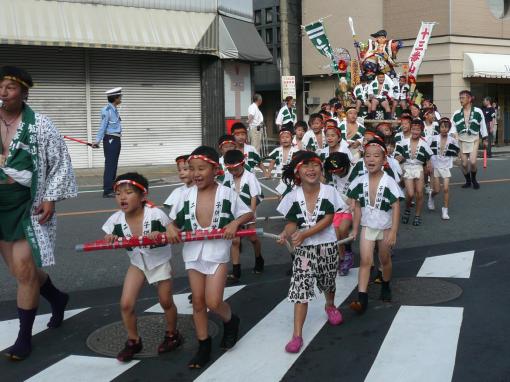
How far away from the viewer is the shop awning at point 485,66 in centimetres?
2494

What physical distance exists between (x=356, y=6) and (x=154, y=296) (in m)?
24.9

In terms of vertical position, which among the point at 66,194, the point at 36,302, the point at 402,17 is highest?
the point at 402,17

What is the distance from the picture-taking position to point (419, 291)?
5.93 meters

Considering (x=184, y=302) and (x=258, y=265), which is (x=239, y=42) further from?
(x=184, y=302)

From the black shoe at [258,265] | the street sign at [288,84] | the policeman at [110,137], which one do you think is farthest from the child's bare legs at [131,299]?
the street sign at [288,84]

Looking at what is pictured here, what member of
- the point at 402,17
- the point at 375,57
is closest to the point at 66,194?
the point at 375,57

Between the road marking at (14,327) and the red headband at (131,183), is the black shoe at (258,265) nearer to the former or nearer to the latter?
the road marking at (14,327)

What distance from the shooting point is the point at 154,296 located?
6.12 meters

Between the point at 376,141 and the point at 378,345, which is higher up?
the point at 376,141

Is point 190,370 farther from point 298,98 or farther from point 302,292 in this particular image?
point 298,98

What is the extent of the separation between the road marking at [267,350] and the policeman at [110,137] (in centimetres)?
732

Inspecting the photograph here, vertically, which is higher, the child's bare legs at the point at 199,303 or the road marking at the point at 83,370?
the child's bare legs at the point at 199,303

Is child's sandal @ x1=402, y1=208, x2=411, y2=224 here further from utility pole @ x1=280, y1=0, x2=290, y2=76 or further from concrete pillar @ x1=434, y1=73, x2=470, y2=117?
concrete pillar @ x1=434, y1=73, x2=470, y2=117

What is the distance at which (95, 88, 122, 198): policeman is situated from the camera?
12.3 m
